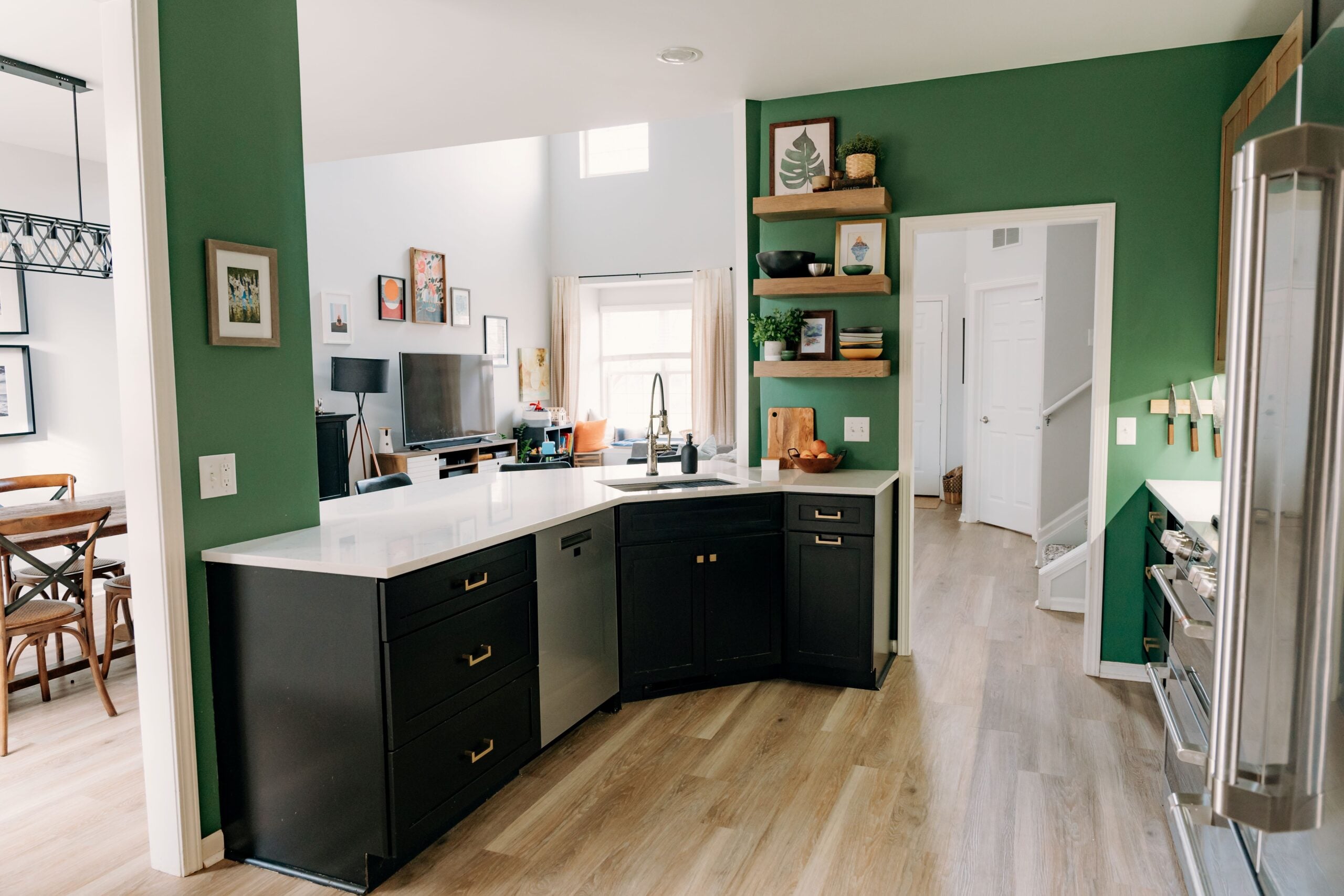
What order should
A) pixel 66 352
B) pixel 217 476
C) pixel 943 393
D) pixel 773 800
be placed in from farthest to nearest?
pixel 943 393, pixel 66 352, pixel 773 800, pixel 217 476

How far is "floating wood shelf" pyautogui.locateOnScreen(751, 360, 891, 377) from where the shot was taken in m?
3.74

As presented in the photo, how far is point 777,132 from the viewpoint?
12.9 ft

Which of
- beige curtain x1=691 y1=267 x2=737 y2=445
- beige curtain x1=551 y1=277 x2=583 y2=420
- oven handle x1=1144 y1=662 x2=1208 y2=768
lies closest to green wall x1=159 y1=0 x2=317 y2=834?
oven handle x1=1144 y1=662 x2=1208 y2=768

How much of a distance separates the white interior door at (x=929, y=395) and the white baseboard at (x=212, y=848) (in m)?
7.67

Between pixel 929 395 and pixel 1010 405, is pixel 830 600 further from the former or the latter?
pixel 929 395

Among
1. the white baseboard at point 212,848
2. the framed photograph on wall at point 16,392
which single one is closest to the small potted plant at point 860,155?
the white baseboard at point 212,848

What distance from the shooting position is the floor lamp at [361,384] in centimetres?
677

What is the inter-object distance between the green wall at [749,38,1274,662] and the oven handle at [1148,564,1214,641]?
1.21 meters

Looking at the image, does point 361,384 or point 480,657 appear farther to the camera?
point 361,384

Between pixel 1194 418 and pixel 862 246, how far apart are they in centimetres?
154

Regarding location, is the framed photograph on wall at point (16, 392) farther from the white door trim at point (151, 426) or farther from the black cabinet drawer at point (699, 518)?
the black cabinet drawer at point (699, 518)

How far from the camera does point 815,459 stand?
376cm

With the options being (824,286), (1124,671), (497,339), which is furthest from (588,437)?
(1124,671)

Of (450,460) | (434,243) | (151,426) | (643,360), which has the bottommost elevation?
(450,460)
